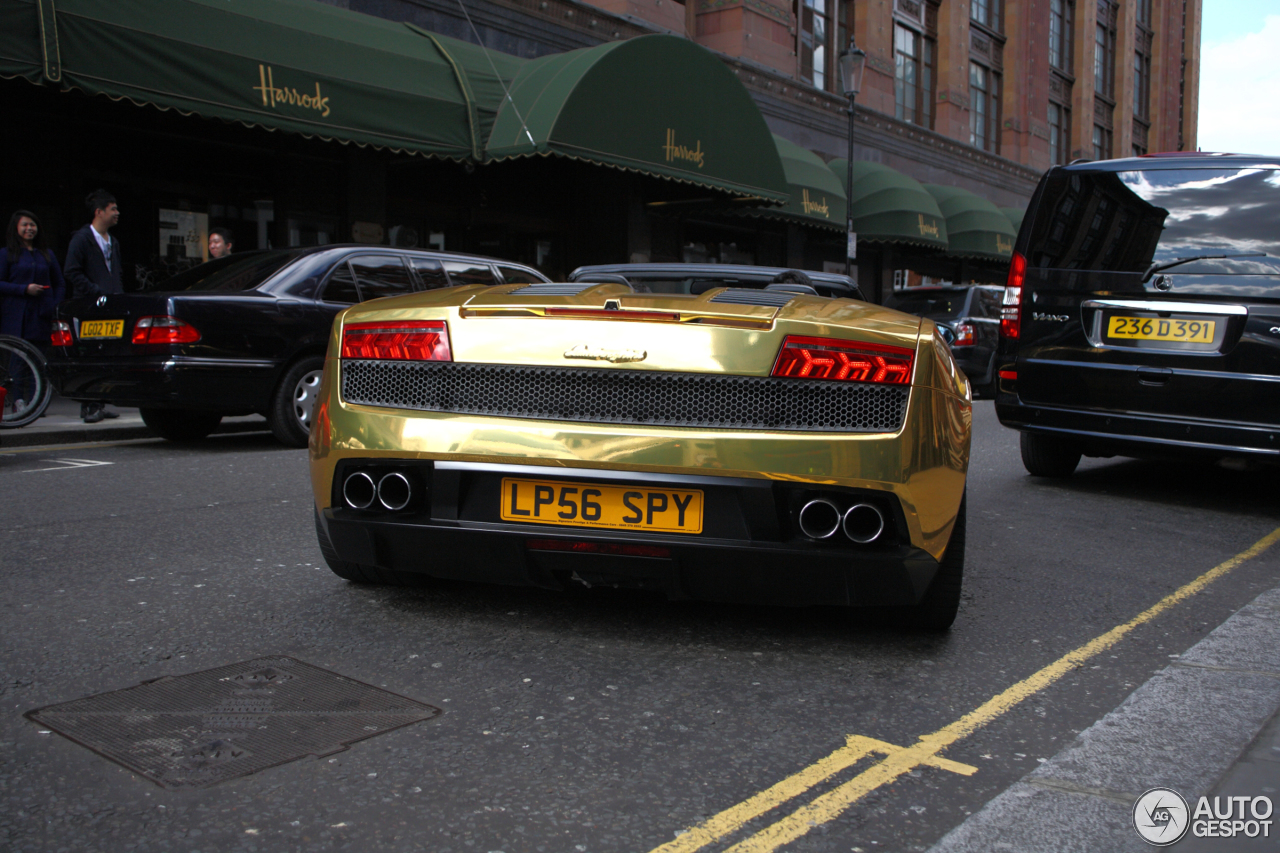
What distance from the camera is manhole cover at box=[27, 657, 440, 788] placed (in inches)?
95.0

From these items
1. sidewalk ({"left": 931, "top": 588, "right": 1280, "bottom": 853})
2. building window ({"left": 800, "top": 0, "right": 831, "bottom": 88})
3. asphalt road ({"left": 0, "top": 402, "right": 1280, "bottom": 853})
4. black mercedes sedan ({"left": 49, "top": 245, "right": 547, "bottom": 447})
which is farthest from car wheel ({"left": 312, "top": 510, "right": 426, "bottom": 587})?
building window ({"left": 800, "top": 0, "right": 831, "bottom": 88})

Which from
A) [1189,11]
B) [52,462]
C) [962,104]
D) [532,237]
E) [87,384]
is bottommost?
[52,462]

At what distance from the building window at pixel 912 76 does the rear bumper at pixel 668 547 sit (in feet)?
86.1

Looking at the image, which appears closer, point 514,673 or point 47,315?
point 514,673

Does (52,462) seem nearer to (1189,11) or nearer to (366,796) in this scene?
(366,796)

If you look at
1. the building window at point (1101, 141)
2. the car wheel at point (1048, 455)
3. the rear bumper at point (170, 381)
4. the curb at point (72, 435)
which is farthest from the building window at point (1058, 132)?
the rear bumper at point (170, 381)

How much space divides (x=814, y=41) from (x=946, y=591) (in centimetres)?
2335

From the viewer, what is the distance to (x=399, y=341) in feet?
10.8

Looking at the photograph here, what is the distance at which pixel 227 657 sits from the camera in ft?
10.3

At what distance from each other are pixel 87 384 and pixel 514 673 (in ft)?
19.9

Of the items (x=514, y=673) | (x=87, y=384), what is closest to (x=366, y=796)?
(x=514, y=673)

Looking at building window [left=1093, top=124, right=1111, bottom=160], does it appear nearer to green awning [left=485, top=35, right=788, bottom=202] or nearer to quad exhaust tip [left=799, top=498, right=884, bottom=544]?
green awning [left=485, top=35, right=788, bottom=202]

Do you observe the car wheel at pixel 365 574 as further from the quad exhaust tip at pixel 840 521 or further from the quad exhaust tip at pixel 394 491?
the quad exhaust tip at pixel 840 521

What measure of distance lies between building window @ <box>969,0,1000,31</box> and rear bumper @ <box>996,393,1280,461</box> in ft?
92.4
